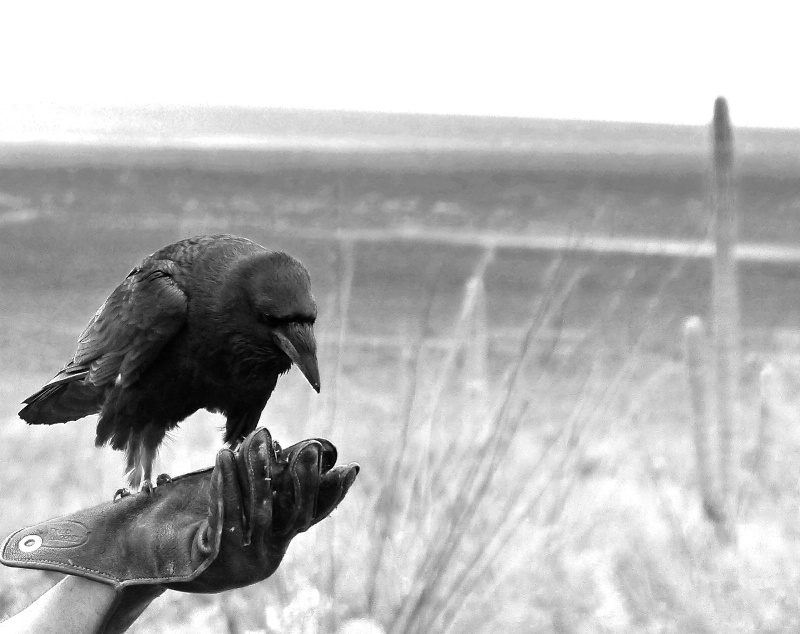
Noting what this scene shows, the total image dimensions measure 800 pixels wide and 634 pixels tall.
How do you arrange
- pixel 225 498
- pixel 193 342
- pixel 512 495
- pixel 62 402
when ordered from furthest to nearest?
pixel 512 495, pixel 62 402, pixel 193 342, pixel 225 498

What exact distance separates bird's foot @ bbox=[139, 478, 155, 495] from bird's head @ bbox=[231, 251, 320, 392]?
43cm

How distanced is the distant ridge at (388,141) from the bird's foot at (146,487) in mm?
4039

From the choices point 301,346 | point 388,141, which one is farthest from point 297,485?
point 388,141

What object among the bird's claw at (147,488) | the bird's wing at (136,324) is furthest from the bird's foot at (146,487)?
the bird's wing at (136,324)

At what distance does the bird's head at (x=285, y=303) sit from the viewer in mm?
1930

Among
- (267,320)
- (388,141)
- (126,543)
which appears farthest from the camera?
(388,141)

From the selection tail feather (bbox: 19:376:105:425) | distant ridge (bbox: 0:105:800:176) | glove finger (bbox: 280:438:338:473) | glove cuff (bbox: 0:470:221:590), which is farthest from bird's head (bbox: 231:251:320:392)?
distant ridge (bbox: 0:105:800:176)

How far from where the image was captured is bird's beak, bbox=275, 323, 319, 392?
6.18 ft

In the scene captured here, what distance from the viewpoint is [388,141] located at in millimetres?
6676

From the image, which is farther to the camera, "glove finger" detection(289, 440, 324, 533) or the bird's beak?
the bird's beak

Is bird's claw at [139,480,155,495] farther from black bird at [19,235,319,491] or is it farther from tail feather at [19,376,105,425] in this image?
tail feather at [19,376,105,425]

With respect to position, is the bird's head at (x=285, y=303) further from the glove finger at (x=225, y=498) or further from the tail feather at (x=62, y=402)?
the tail feather at (x=62, y=402)

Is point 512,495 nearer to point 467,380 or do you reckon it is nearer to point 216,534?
point 467,380

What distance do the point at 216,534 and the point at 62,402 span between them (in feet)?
3.15
